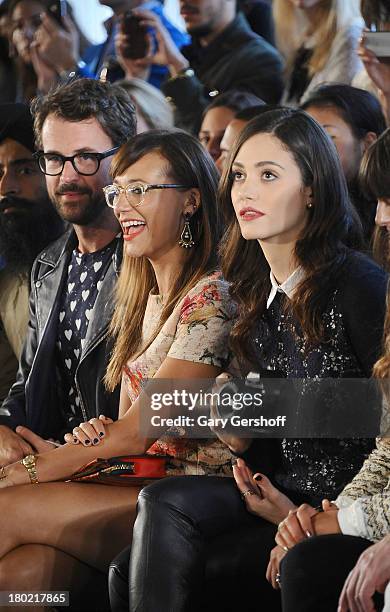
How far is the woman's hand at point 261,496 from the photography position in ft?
6.27

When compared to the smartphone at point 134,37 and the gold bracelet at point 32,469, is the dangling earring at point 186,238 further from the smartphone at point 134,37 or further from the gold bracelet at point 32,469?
the smartphone at point 134,37

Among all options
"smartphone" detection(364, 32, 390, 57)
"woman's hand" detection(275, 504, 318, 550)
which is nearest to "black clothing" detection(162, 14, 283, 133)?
"smartphone" detection(364, 32, 390, 57)

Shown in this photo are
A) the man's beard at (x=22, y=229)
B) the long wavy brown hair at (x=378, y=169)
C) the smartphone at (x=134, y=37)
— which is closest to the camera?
→ the long wavy brown hair at (x=378, y=169)

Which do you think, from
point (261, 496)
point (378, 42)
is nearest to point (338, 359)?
point (261, 496)

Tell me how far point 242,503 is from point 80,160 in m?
1.08

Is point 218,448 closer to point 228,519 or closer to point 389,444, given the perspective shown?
point 228,519

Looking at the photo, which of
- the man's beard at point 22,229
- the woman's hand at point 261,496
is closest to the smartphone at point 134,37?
the man's beard at point 22,229

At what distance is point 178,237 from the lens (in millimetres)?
2312

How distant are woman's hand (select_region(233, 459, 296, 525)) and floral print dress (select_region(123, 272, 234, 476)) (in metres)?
0.20

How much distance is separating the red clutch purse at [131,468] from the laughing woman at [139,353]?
0.06 feet

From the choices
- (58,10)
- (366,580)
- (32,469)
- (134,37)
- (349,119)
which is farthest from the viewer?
(58,10)

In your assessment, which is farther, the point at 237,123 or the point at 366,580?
the point at 237,123

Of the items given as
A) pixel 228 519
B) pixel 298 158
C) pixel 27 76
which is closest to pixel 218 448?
pixel 228 519

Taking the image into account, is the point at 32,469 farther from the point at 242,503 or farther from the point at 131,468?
the point at 242,503
